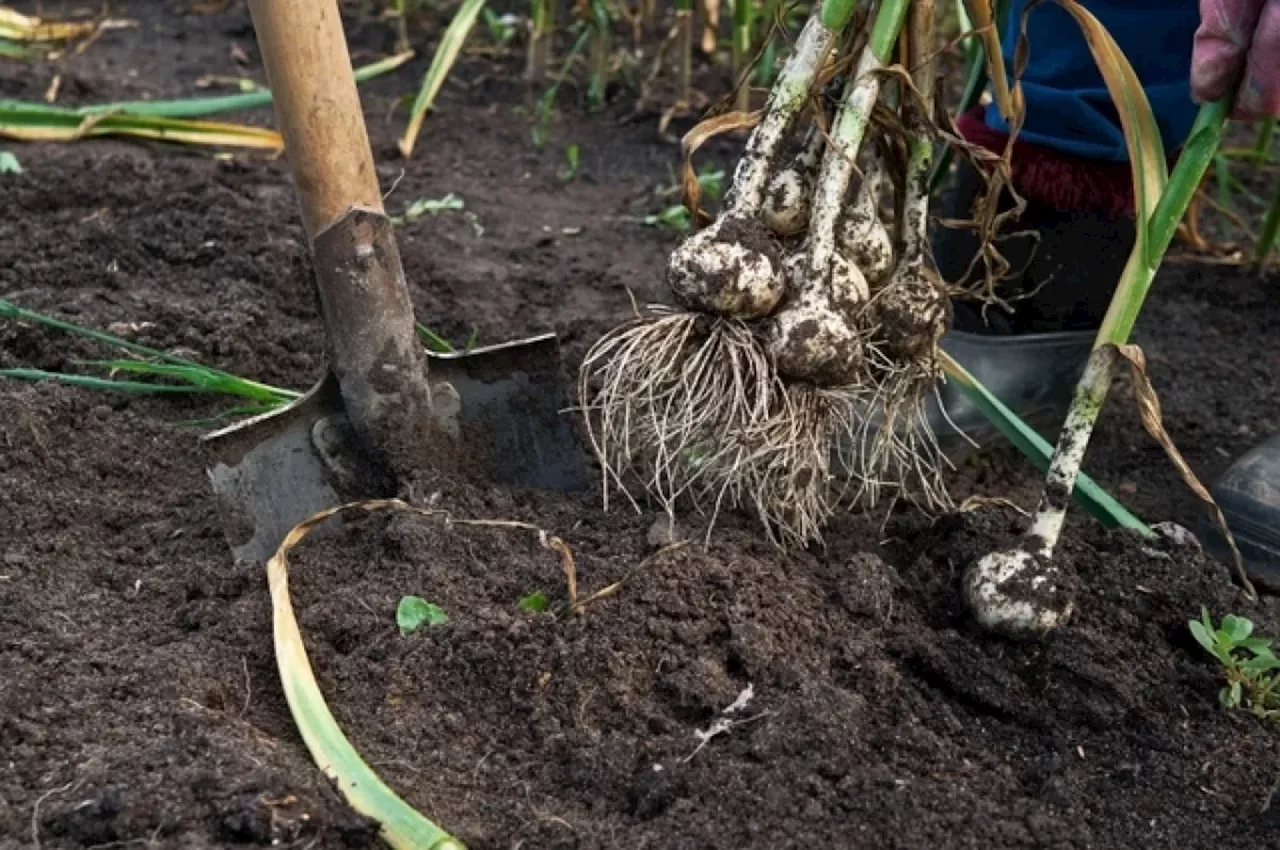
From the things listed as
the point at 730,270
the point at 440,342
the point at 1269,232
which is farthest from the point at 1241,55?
the point at 1269,232

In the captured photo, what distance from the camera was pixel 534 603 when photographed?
144 centimetres

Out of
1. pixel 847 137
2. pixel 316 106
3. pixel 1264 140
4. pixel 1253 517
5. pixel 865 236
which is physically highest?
pixel 316 106

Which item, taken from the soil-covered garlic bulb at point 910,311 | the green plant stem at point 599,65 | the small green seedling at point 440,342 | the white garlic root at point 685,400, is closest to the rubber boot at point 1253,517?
the soil-covered garlic bulb at point 910,311

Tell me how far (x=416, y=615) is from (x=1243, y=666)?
812 millimetres

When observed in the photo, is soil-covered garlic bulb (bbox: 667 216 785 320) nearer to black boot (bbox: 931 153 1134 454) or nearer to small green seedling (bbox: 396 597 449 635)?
small green seedling (bbox: 396 597 449 635)

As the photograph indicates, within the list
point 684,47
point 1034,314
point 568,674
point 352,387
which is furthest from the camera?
point 684,47

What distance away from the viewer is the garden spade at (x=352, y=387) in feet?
4.84

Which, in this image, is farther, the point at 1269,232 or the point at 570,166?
the point at 570,166

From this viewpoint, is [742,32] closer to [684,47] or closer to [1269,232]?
[684,47]

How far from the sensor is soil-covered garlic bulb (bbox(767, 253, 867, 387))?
1465mm

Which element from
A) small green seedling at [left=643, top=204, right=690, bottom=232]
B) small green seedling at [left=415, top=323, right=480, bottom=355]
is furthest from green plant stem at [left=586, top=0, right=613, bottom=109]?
small green seedling at [left=415, top=323, right=480, bottom=355]

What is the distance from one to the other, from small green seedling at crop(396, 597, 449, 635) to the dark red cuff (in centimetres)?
98

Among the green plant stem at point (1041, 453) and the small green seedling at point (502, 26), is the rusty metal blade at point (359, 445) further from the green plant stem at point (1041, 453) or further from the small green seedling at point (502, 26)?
the small green seedling at point (502, 26)

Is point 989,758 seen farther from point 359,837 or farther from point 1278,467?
point 1278,467
